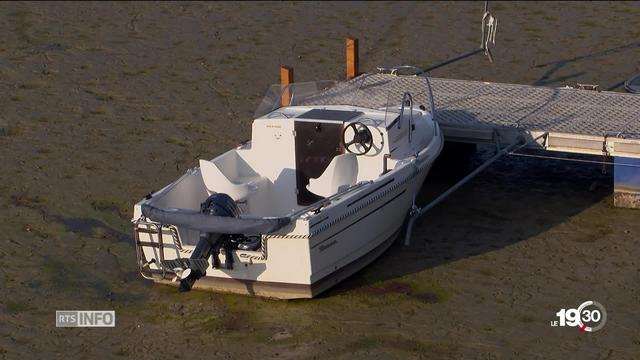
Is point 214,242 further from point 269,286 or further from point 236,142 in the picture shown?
point 236,142

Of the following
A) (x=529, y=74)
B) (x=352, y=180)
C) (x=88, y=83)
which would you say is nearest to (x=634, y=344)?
(x=352, y=180)

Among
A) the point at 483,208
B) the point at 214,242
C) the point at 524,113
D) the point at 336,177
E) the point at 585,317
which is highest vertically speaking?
the point at 524,113

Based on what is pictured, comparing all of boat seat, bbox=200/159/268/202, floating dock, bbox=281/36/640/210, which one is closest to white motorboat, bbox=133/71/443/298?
boat seat, bbox=200/159/268/202

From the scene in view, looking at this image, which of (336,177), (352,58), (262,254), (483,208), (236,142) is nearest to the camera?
(262,254)

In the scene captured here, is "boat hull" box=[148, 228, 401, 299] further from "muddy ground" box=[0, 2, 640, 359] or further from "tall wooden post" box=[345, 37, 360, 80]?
"tall wooden post" box=[345, 37, 360, 80]

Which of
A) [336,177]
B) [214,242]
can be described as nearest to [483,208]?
[336,177]

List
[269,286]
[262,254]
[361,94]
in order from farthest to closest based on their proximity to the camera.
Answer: [361,94], [269,286], [262,254]

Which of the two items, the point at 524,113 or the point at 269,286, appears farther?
the point at 524,113
